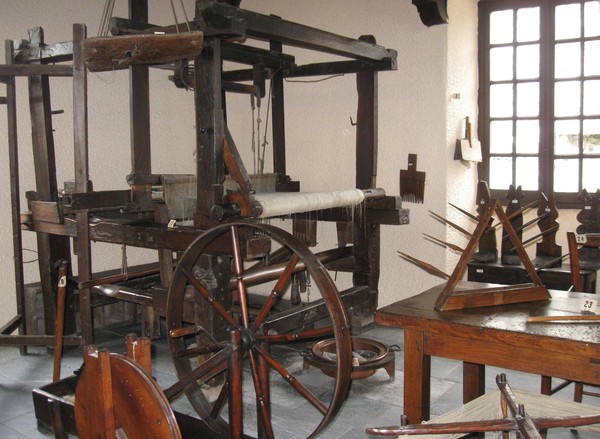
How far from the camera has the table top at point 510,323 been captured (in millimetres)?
1886

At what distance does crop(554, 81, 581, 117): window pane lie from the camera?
15.5 feet

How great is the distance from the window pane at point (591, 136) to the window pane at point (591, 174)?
8cm

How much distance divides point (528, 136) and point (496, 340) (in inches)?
131

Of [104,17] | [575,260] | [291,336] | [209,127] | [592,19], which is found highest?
[592,19]

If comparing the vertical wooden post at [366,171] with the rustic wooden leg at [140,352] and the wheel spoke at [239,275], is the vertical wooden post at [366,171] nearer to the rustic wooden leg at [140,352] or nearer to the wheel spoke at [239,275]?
the wheel spoke at [239,275]

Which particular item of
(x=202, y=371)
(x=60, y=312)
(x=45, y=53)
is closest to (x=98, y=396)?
(x=202, y=371)

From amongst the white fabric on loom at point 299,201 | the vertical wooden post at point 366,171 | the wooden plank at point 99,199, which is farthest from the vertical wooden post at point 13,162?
the vertical wooden post at point 366,171

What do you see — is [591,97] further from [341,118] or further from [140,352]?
[140,352]

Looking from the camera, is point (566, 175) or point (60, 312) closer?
point (60, 312)

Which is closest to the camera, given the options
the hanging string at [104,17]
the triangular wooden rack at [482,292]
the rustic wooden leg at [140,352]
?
the rustic wooden leg at [140,352]

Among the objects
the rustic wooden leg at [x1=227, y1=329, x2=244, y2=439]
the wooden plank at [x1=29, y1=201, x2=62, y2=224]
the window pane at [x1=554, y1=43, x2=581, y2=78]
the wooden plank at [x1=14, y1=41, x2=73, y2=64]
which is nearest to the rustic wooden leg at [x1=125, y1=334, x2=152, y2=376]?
the rustic wooden leg at [x1=227, y1=329, x2=244, y2=439]

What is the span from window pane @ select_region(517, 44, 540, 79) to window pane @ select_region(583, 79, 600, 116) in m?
0.37

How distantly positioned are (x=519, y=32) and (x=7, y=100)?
3.68 meters

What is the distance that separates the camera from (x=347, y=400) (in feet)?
11.6
